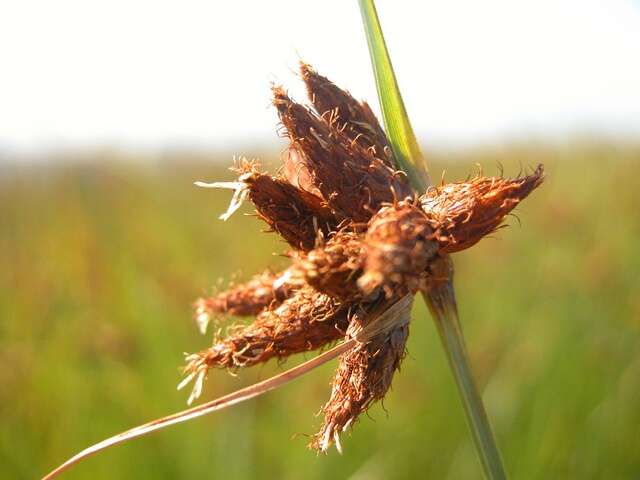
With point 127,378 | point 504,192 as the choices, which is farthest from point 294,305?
point 127,378

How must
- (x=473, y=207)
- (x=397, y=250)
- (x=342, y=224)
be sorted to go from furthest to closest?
(x=342, y=224), (x=473, y=207), (x=397, y=250)

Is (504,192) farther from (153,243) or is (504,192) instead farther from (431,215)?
(153,243)

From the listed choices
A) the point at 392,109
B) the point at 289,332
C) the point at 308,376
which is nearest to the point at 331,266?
the point at 289,332

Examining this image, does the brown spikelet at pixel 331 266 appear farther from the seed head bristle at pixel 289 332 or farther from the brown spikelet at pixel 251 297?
the brown spikelet at pixel 251 297

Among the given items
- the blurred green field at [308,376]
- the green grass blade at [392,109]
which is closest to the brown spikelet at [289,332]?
the green grass blade at [392,109]

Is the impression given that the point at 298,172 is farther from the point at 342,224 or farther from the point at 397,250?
the point at 397,250

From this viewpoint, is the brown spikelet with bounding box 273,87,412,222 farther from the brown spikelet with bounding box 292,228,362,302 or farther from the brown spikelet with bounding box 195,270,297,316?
the brown spikelet with bounding box 195,270,297,316
